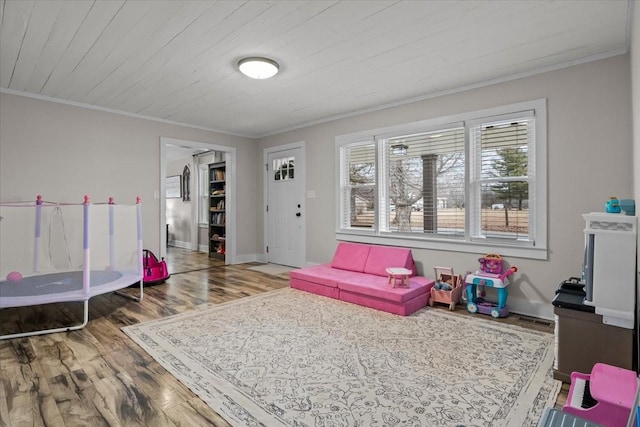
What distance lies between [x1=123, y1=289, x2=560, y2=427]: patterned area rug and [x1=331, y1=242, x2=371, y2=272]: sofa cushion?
0.99 meters

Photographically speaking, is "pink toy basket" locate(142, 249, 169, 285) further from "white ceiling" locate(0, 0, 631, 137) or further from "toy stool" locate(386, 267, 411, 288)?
"toy stool" locate(386, 267, 411, 288)

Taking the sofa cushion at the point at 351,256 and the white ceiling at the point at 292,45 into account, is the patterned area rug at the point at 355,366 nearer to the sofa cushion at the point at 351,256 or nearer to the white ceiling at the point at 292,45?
the sofa cushion at the point at 351,256

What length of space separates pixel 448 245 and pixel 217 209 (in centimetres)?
501

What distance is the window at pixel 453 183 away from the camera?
3.32 metres

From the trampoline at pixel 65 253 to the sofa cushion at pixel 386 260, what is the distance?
2.77m

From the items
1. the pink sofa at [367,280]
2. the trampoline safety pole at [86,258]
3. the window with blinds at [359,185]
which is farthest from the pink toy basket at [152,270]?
the window with blinds at [359,185]

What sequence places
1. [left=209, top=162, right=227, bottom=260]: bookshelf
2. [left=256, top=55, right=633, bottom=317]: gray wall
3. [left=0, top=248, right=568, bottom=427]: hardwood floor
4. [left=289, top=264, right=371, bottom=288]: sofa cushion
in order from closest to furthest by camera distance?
[left=0, top=248, right=568, bottom=427]: hardwood floor, [left=256, top=55, right=633, bottom=317]: gray wall, [left=289, top=264, right=371, bottom=288]: sofa cushion, [left=209, top=162, right=227, bottom=260]: bookshelf

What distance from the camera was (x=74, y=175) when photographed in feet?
14.4

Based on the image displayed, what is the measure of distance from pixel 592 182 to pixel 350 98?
2.68 meters

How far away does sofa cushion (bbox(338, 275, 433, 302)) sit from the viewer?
334 centimetres

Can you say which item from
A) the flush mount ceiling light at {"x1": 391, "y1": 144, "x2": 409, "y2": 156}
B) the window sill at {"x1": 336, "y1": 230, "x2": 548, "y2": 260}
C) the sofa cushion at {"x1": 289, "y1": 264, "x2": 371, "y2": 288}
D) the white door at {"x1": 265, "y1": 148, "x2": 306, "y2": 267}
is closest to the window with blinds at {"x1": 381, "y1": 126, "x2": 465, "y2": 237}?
the flush mount ceiling light at {"x1": 391, "y1": 144, "x2": 409, "y2": 156}

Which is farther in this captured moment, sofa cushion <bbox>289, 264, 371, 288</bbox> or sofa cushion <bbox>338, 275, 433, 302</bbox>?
sofa cushion <bbox>289, 264, 371, 288</bbox>

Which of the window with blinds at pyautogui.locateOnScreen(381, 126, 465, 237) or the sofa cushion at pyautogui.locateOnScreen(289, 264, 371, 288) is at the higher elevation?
the window with blinds at pyautogui.locateOnScreen(381, 126, 465, 237)

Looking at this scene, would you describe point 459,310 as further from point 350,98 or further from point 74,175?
point 74,175
